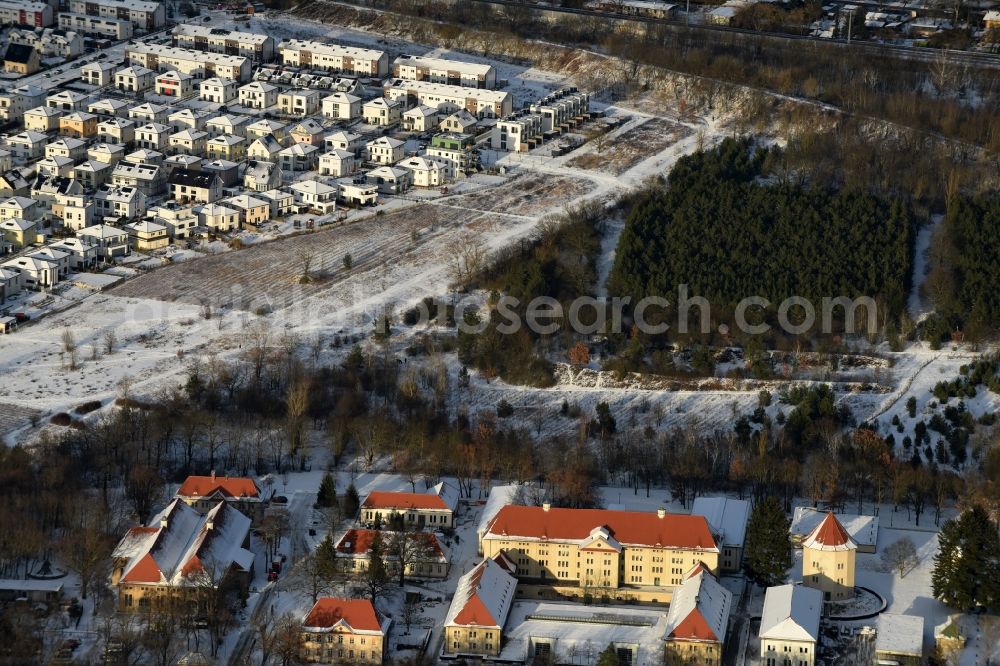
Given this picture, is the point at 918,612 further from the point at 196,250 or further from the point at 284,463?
the point at 196,250

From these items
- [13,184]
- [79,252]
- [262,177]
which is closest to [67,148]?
[13,184]

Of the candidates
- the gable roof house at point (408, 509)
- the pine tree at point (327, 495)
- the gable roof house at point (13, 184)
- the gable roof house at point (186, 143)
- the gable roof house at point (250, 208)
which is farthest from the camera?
the gable roof house at point (186, 143)

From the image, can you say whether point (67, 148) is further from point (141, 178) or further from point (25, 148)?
point (141, 178)

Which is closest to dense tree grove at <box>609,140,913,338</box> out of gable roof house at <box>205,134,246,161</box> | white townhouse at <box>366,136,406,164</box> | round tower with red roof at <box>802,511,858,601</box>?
white townhouse at <box>366,136,406,164</box>

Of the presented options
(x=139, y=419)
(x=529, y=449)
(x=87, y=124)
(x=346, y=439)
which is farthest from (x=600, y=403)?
(x=87, y=124)

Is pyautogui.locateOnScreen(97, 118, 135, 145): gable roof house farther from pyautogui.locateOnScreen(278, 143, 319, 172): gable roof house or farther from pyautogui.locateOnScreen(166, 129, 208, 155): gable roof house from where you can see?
pyautogui.locateOnScreen(278, 143, 319, 172): gable roof house

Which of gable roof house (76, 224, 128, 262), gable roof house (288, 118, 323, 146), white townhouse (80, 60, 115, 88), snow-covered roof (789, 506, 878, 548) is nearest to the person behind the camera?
snow-covered roof (789, 506, 878, 548)

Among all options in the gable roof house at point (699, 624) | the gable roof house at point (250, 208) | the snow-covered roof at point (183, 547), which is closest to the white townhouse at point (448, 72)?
the gable roof house at point (250, 208)

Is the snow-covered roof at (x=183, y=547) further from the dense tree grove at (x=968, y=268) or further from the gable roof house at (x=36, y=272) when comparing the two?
the dense tree grove at (x=968, y=268)
